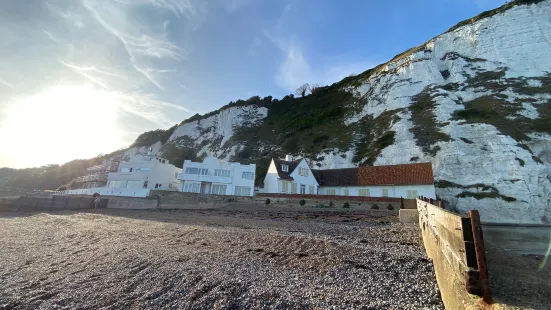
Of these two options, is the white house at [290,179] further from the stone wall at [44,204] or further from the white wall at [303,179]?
the stone wall at [44,204]

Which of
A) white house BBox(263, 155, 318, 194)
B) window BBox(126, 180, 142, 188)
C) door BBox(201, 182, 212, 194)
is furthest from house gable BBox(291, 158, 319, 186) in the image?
window BBox(126, 180, 142, 188)

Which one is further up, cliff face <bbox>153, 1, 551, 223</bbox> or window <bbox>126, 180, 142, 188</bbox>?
cliff face <bbox>153, 1, 551, 223</bbox>

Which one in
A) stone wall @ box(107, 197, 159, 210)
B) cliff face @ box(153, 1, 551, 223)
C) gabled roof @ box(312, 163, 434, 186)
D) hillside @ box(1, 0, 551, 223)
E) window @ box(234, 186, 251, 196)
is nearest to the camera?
cliff face @ box(153, 1, 551, 223)

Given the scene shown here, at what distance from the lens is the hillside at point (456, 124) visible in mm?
29703

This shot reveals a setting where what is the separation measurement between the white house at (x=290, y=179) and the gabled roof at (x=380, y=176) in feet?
6.59

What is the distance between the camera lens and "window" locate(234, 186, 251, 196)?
1580 inches

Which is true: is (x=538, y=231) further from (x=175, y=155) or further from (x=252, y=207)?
(x=175, y=155)

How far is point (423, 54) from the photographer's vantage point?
5584 centimetres

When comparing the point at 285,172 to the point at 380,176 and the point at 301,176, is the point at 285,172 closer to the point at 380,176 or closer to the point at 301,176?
the point at 301,176

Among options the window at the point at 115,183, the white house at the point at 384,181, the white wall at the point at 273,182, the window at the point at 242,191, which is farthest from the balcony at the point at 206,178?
the white house at the point at 384,181

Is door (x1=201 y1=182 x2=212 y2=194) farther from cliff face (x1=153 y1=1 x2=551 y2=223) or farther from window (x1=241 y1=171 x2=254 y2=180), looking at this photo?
cliff face (x1=153 y1=1 x2=551 y2=223)

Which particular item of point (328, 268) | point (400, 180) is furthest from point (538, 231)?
point (328, 268)

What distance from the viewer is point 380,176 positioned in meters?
35.7

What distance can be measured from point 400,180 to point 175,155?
5584 centimetres
